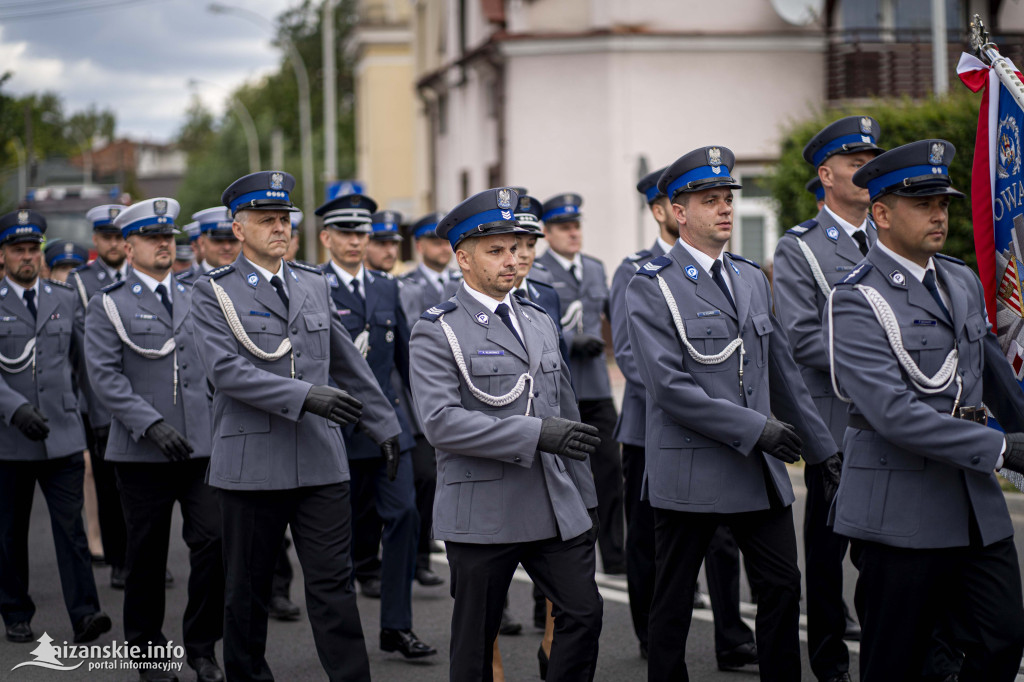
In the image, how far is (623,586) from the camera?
8.44 m

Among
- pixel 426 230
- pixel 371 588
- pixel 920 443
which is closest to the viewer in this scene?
pixel 920 443

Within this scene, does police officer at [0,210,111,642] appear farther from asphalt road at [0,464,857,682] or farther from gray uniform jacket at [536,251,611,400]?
gray uniform jacket at [536,251,611,400]

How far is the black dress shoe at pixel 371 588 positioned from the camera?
27.9ft

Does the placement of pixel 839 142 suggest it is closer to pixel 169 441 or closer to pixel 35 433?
pixel 169 441

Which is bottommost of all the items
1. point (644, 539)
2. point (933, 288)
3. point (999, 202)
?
point (644, 539)

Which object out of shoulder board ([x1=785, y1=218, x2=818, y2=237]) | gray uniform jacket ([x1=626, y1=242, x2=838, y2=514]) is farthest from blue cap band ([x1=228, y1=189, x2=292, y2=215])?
shoulder board ([x1=785, y1=218, x2=818, y2=237])

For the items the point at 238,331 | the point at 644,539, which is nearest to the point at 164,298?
the point at 238,331

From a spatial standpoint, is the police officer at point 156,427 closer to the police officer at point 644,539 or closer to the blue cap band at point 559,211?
the police officer at point 644,539

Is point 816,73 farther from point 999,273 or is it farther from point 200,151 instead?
point 200,151

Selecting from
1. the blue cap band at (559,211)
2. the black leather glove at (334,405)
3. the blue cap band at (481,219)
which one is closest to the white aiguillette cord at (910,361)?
the blue cap band at (481,219)

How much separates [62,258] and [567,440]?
7.75 meters

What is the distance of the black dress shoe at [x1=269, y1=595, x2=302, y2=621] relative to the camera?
798cm

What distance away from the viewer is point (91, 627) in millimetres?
7250

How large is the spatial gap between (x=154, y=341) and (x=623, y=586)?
3.43 metres
